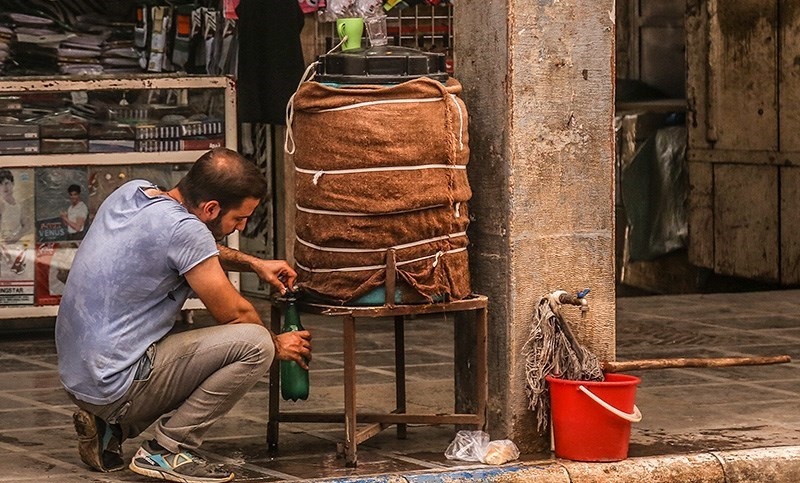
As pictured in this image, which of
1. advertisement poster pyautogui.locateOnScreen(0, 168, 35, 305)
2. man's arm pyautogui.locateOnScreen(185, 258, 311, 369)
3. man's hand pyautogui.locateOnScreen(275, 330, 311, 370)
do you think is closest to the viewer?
man's arm pyautogui.locateOnScreen(185, 258, 311, 369)

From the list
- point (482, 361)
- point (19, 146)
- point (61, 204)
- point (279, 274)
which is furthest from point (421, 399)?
point (19, 146)

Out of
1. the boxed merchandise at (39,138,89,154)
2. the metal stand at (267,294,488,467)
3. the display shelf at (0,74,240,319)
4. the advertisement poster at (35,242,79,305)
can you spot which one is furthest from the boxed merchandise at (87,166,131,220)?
the metal stand at (267,294,488,467)

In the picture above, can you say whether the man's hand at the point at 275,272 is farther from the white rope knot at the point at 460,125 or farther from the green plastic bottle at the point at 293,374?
the white rope knot at the point at 460,125

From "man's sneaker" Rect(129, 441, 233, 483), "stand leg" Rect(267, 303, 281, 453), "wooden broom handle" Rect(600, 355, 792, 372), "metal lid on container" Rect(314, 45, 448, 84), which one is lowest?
"man's sneaker" Rect(129, 441, 233, 483)

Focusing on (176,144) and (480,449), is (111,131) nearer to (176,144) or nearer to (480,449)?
(176,144)

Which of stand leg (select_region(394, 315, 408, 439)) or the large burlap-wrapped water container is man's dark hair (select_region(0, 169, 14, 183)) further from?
the large burlap-wrapped water container

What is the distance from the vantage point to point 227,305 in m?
6.04

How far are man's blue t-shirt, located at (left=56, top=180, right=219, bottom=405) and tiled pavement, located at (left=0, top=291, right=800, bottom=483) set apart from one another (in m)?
0.45

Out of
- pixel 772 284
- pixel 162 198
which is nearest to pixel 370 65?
pixel 162 198

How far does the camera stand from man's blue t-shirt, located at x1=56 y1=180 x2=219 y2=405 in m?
5.93

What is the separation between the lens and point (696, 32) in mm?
12555

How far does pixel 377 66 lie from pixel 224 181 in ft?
2.43

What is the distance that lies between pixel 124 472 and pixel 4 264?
3.60 meters

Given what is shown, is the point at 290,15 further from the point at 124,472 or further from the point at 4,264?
the point at 124,472
